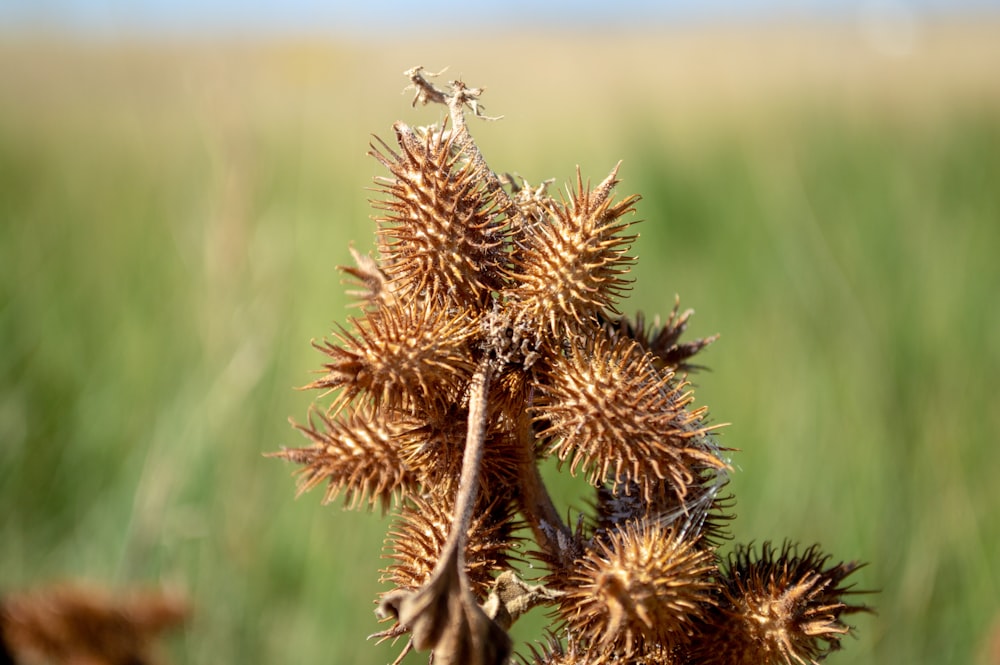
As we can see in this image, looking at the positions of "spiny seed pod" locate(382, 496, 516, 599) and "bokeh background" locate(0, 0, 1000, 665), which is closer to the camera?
"spiny seed pod" locate(382, 496, 516, 599)

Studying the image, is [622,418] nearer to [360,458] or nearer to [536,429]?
[536,429]

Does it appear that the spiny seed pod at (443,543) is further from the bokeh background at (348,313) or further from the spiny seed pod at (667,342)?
the bokeh background at (348,313)

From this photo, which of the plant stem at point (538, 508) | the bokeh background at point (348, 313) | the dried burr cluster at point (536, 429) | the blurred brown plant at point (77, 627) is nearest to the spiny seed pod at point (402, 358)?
the dried burr cluster at point (536, 429)

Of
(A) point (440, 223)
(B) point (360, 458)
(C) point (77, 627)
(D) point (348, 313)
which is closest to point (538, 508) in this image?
(B) point (360, 458)

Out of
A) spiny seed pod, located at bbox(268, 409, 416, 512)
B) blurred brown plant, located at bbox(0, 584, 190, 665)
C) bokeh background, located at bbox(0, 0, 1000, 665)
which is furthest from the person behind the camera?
bokeh background, located at bbox(0, 0, 1000, 665)

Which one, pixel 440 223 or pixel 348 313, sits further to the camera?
pixel 348 313

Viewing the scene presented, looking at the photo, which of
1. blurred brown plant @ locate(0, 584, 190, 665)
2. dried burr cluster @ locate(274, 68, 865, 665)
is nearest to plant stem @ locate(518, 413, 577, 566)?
dried burr cluster @ locate(274, 68, 865, 665)

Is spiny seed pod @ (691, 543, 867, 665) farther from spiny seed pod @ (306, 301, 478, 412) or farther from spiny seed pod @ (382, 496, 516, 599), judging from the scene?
spiny seed pod @ (306, 301, 478, 412)

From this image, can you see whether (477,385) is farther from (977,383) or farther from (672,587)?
(977,383)
